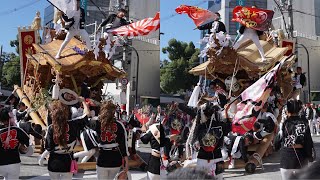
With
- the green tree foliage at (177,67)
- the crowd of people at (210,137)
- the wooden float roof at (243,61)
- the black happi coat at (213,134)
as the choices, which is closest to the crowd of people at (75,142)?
the crowd of people at (210,137)

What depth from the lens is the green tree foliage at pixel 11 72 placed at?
6666 mm

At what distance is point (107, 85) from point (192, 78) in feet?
7.03

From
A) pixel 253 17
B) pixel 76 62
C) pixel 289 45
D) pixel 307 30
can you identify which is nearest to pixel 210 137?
pixel 253 17

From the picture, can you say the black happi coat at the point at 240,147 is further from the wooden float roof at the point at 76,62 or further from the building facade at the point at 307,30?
the wooden float roof at the point at 76,62

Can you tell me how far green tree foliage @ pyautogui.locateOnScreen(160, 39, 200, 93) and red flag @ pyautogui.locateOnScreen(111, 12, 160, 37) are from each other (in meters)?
0.31

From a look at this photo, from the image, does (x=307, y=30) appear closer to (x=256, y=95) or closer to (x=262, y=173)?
(x=256, y=95)

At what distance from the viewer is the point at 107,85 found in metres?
5.64

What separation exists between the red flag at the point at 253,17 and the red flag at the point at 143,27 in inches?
41.7

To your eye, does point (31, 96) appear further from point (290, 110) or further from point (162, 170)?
point (290, 110)

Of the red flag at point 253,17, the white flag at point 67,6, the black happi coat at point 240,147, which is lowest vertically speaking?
the black happi coat at point 240,147

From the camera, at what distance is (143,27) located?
12.9 feet

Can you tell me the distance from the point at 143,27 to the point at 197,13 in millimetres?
586

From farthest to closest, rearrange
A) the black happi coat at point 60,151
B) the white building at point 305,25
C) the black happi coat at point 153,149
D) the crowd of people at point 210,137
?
the white building at point 305,25
the crowd of people at point 210,137
the black happi coat at point 153,149
the black happi coat at point 60,151

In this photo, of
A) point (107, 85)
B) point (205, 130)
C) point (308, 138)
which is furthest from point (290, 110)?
point (107, 85)
